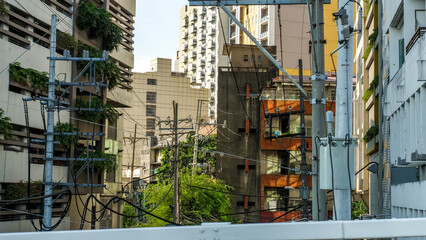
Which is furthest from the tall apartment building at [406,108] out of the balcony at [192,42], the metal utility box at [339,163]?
the balcony at [192,42]

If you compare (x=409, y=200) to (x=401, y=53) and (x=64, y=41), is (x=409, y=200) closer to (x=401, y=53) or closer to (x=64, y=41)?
(x=401, y=53)

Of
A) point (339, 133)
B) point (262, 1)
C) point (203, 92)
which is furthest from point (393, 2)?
point (203, 92)

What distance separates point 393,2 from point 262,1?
412 inches

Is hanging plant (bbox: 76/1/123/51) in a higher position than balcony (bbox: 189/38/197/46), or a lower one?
lower

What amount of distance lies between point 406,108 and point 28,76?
23.4 m

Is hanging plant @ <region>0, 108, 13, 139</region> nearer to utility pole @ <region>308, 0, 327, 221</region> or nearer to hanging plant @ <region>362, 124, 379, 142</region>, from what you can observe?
hanging plant @ <region>362, 124, 379, 142</region>

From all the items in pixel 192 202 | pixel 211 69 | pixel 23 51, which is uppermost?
pixel 211 69

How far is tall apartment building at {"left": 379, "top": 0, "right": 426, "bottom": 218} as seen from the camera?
16328 mm

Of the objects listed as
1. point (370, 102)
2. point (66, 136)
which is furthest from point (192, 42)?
point (370, 102)

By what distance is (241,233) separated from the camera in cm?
427

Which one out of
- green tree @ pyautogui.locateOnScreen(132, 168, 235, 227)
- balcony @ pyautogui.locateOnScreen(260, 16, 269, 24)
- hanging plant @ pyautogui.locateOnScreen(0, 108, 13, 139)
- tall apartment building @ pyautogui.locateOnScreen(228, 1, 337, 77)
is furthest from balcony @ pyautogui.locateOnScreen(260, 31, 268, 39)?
hanging plant @ pyautogui.locateOnScreen(0, 108, 13, 139)

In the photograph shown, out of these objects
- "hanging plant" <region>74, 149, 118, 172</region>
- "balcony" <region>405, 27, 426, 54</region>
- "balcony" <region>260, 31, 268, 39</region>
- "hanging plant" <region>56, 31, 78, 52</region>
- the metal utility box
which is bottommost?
the metal utility box

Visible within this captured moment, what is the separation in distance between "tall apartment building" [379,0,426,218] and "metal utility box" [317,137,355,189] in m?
5.71

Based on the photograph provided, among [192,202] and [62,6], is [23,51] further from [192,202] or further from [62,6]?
[192,202]
